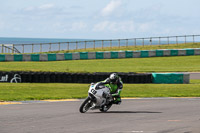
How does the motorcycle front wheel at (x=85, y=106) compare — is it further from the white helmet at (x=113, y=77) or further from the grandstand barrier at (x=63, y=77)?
the grandstand barrier at (x=63, y=77)

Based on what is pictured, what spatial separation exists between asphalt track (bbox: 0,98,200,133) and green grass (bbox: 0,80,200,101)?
95.6 inches

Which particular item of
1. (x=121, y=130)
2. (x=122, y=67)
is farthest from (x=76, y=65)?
(x=121, y=130)

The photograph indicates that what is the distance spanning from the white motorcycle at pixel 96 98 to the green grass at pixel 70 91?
5.06 metres

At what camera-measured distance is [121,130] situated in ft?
35.4

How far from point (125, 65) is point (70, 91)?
17.6 m

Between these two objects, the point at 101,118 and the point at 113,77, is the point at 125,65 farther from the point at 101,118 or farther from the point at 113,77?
the point at 101,118

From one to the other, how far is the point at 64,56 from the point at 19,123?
106ft

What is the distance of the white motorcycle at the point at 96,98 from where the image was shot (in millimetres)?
13977

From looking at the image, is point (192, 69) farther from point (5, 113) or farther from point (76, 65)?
point (5, 113)

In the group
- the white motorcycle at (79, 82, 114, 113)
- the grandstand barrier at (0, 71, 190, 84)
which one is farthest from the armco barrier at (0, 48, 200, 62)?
the white motorcycle at (79, 82, 114, 113)

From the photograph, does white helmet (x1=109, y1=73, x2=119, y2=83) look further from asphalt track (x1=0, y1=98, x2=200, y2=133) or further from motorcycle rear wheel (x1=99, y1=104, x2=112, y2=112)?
asphalt track (x1=0, y1=98, x2=200, y2=133)

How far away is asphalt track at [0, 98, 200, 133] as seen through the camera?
1083 cm

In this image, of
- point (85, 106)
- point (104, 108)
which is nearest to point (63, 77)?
point (104, 108)

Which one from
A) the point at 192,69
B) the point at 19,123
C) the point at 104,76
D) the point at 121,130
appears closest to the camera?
the point at 121,130
